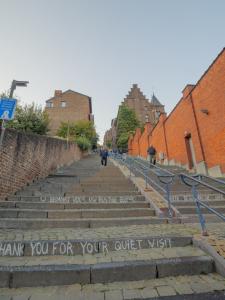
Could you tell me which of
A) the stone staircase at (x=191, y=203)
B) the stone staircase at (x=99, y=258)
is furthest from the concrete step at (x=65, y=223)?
the stone staircase at (x=191, y=203)

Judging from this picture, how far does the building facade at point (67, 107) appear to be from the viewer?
34.3m

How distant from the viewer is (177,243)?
3.15 m

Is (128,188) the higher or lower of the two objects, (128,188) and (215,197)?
the higher

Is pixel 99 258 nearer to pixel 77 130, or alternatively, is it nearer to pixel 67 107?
pixel 77 130

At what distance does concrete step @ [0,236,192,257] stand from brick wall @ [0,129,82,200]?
333 centimetres

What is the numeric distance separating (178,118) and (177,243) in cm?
1261

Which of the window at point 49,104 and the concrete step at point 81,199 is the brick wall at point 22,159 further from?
the window at point 49,104

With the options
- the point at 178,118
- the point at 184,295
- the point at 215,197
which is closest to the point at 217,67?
the point at 178,118

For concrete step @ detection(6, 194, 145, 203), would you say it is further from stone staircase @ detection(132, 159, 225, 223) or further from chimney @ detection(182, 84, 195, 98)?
chimney @ detection(182, 84, 195, 98)

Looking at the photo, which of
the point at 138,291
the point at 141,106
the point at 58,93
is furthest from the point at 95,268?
the point at 141,106

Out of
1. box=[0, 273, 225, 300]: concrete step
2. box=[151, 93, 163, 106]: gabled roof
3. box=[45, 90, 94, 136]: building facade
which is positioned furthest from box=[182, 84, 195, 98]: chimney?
box=[151, 93, 163, 106]: gabled roof

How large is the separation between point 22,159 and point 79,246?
5404mm

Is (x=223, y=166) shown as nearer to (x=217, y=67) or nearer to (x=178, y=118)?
(x=217, y=67)

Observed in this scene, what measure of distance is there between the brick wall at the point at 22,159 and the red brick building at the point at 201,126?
8.97 meters
